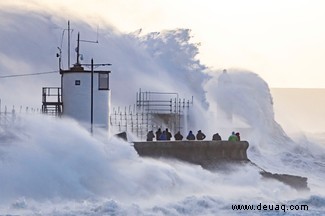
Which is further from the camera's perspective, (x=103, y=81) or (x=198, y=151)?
(x=198, y=151)

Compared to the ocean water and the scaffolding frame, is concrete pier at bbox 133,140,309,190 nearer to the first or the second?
the ocean water

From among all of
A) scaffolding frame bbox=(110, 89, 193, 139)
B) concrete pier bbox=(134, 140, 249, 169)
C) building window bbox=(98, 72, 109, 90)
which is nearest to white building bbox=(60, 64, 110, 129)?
building window bbox=(98, 72, 109, 90)

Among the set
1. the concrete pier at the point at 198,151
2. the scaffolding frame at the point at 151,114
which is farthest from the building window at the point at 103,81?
the scaffolding frame at the point at 151,114

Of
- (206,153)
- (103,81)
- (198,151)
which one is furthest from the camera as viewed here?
(206,153)

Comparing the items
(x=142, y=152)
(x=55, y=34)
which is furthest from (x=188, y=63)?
(x=142, y=152)

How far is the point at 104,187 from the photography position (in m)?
21.4

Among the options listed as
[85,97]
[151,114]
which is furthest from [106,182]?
[151,114]

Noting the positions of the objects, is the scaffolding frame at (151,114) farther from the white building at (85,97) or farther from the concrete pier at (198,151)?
the concrete pier at (198,151)

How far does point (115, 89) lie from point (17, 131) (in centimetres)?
1310

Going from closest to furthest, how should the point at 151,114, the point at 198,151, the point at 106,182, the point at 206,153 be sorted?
the point at 106,182, the point at 198,151, the point at 206,153, the point at 151,114

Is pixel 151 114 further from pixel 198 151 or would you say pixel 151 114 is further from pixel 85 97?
pixel 85 97

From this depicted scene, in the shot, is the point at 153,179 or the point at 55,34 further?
the point at 55,34

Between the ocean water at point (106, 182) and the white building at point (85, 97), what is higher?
the white building at point (85, 97)

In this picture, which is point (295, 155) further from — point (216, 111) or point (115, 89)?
point (115, 89)
